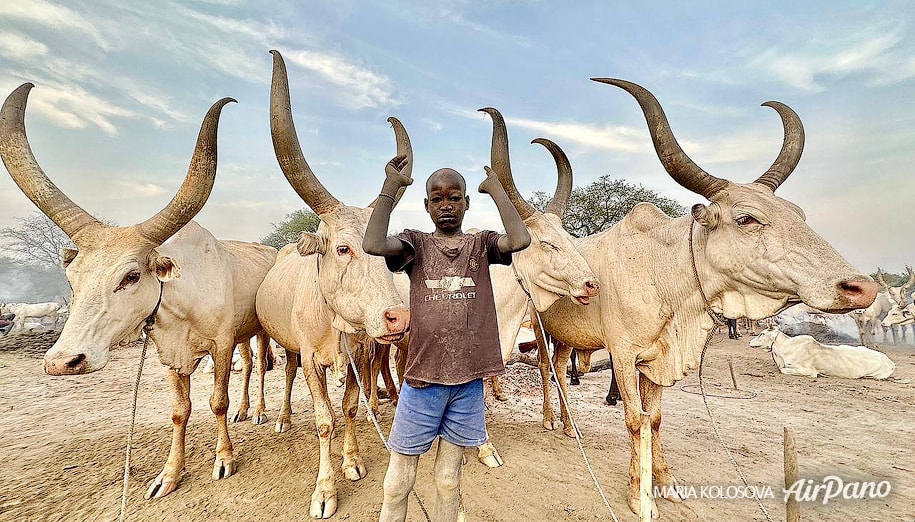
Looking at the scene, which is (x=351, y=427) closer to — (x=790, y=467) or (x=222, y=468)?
(x=222, y=468)

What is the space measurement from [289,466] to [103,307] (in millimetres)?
2481

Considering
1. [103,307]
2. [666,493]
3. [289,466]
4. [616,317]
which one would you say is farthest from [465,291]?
[289,466]

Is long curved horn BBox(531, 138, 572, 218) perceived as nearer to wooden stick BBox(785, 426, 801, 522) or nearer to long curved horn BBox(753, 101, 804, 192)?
long curved horn BBox(753, 101, 804, 192)

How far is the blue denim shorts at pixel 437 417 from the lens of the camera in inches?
80.4

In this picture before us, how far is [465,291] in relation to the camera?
6.91 ft

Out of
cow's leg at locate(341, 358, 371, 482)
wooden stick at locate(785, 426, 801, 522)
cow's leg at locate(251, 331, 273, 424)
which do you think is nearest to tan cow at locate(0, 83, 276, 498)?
cow's leg at locate(341, 358, 371, 482)

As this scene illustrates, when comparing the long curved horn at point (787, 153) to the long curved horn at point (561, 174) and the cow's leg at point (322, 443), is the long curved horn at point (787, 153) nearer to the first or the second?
the long curved horn at point (561, 174)

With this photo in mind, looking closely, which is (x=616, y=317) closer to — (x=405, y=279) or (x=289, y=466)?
(x=405, y=279)

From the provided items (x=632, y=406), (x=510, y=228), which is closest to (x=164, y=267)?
(x=510, y=228)

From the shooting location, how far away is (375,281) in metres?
2.73

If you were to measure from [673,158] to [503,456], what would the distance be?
3.63 m

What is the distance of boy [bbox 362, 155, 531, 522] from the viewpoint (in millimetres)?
2016

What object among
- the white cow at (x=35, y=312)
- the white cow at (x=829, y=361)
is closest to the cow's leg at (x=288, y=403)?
the white cow at (x=829, y=361)

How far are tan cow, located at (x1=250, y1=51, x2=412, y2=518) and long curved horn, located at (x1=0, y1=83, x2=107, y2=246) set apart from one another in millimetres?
1668
